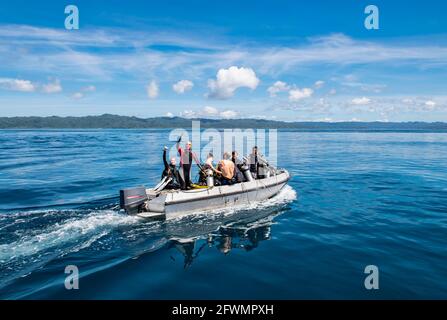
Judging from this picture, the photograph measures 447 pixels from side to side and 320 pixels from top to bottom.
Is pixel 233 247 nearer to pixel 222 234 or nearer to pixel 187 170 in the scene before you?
pixel 222 234

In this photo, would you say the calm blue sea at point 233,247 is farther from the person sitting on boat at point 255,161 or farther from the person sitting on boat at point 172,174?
the person sitting on boat at point 172,174

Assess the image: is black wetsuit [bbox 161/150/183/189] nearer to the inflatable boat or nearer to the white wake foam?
the inflatable boat

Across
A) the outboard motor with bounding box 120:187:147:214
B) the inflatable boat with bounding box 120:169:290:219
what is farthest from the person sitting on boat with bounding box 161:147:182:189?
the outboard motor with bounding box 120:187:147:214

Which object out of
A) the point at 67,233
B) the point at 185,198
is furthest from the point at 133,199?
the point at 67,233

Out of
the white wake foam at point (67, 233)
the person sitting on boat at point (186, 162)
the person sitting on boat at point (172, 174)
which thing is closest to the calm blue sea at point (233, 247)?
the white wake foam at point (67, 233)

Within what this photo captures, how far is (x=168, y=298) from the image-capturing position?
7.47m

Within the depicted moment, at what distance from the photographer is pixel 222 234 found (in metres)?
11.9

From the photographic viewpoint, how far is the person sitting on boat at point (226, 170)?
1492 cm

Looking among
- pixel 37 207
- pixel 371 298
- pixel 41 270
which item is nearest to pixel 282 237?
pixel 371 298

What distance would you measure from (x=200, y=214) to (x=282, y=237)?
149 inches

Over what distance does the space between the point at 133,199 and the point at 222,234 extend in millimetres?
3768

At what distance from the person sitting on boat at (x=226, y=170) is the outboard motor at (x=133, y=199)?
3.72 meters
